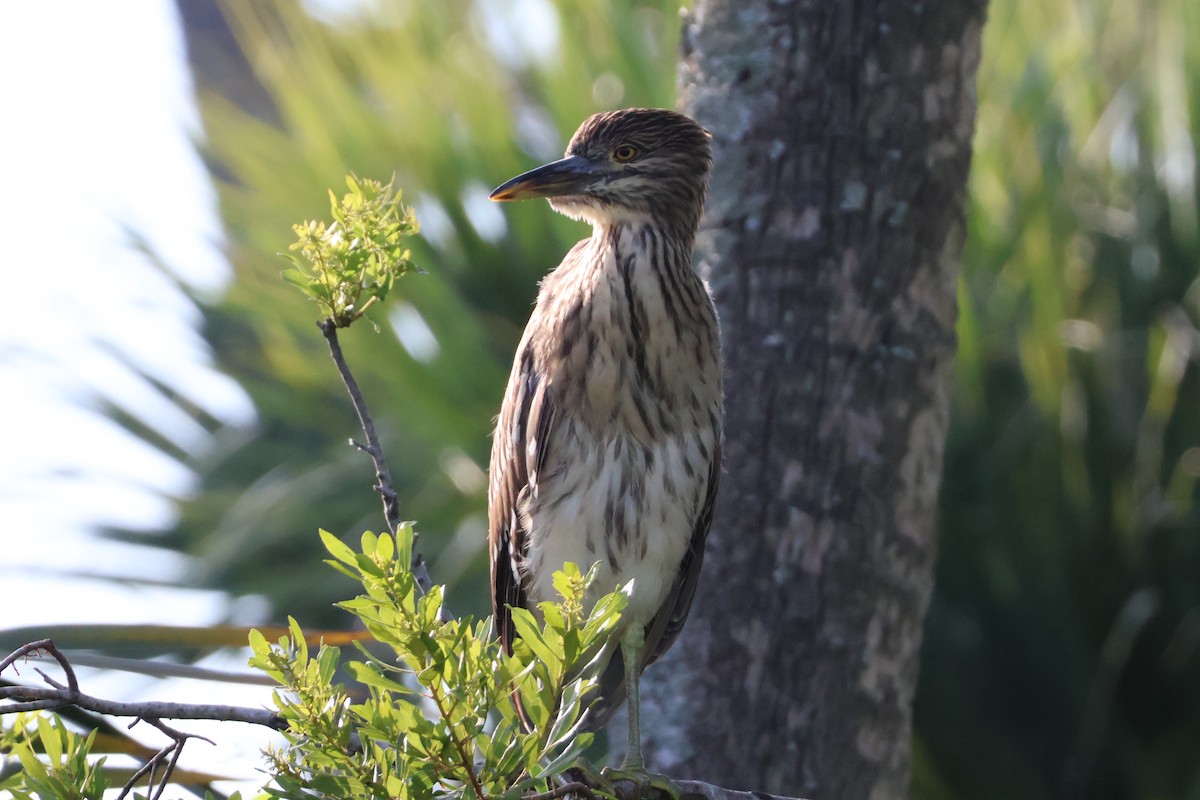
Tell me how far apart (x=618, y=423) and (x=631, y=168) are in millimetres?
617

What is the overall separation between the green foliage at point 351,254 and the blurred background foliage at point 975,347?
3014 millimetres

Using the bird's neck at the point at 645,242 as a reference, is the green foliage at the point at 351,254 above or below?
below

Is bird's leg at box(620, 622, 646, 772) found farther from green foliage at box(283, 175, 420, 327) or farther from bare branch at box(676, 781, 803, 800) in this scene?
green foliage at box(283, 175, 420, 327)

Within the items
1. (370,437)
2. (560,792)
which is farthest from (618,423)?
(560,792)

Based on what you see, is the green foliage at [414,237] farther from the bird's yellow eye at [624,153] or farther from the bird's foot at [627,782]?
the bird's foot at [627,782]

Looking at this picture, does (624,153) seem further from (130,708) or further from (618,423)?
(130,708)

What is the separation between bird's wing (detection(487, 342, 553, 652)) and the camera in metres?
2.91

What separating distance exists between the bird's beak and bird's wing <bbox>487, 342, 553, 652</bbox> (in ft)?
1.17

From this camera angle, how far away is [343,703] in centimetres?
139

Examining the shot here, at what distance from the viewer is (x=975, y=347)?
178 inches

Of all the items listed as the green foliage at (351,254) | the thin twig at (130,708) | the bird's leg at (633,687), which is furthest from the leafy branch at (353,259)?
the bird's leg at (633,687)

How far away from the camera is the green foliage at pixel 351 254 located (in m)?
1.62

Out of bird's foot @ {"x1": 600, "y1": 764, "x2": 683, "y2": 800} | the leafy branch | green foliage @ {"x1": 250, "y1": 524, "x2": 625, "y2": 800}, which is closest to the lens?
green foliage @ {"x1": 250, "y1": 524, "x2": 625, "y2": 800}

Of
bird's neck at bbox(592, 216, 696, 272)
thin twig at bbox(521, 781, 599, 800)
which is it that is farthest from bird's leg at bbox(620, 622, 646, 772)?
thin twig at bbox(521, 781, 599, 800)
